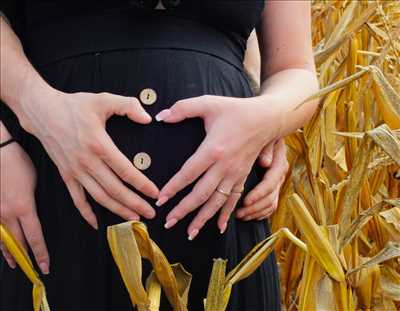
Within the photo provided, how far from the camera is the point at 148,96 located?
74cm

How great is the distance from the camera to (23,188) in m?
0.72

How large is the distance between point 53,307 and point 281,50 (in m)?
0.35

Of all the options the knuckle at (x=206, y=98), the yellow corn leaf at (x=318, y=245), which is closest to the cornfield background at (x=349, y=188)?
the yellow corn leaf at (x=318, y=245)

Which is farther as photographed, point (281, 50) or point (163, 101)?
point (281, 50)

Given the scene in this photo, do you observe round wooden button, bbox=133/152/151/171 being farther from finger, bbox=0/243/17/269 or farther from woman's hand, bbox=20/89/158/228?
finger, bbox=0/243/17/269

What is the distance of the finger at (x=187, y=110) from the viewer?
2.35 ft

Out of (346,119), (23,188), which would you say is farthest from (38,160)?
(346,119)

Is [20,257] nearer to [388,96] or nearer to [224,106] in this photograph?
[224,106]

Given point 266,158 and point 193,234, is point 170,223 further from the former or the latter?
point 266,158

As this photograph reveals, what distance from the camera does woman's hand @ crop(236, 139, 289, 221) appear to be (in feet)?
2.55

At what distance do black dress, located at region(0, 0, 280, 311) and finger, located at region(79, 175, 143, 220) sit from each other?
3 centimetres

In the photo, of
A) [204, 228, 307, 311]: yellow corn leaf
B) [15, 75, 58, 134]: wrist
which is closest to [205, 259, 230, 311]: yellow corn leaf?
[204, 228, 307, 311]: yellow corn leaf

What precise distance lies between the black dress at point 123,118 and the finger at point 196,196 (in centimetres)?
2

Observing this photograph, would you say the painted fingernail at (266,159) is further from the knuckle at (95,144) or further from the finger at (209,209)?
the knuckle at (95,144)
